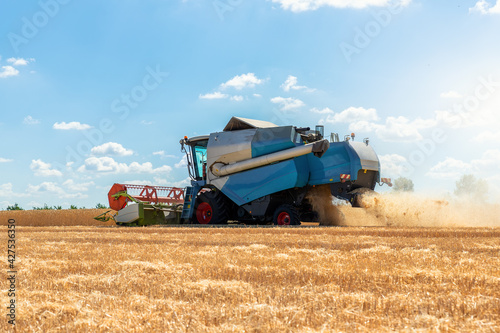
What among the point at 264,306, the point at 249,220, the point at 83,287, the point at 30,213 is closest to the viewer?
the point at 264,306

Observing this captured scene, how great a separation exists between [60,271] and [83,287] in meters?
1.07

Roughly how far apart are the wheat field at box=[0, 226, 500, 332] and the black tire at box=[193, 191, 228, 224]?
416 inches

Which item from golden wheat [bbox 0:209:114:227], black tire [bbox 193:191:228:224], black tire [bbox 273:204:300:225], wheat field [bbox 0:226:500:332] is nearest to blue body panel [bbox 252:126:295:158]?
black tire [bbox 273:204:300:225]

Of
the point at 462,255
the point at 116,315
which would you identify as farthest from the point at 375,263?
the point at 116,315

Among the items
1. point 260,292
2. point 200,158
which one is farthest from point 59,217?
point 260,292

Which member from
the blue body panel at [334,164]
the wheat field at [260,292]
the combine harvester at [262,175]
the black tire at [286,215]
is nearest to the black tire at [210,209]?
the combine harvester at [262,175]

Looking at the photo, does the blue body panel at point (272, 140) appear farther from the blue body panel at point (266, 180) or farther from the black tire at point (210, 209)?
the black tire at point (210, 209)

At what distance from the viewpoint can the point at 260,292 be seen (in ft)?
11.7

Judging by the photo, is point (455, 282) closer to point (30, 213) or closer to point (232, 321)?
point (232, 321)

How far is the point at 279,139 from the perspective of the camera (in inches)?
617

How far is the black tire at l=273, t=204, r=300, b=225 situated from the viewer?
1485 cm

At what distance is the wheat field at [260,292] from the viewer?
2.76 meters

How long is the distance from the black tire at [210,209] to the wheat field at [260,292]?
34.7 ft

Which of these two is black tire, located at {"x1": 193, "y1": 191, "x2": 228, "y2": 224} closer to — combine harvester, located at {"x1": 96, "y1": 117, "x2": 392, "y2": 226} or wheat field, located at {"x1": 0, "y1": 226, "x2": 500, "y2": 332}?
combine harvester, located at {"x1": 96, "y1": 117, "x2": 392, "y2": 226}
